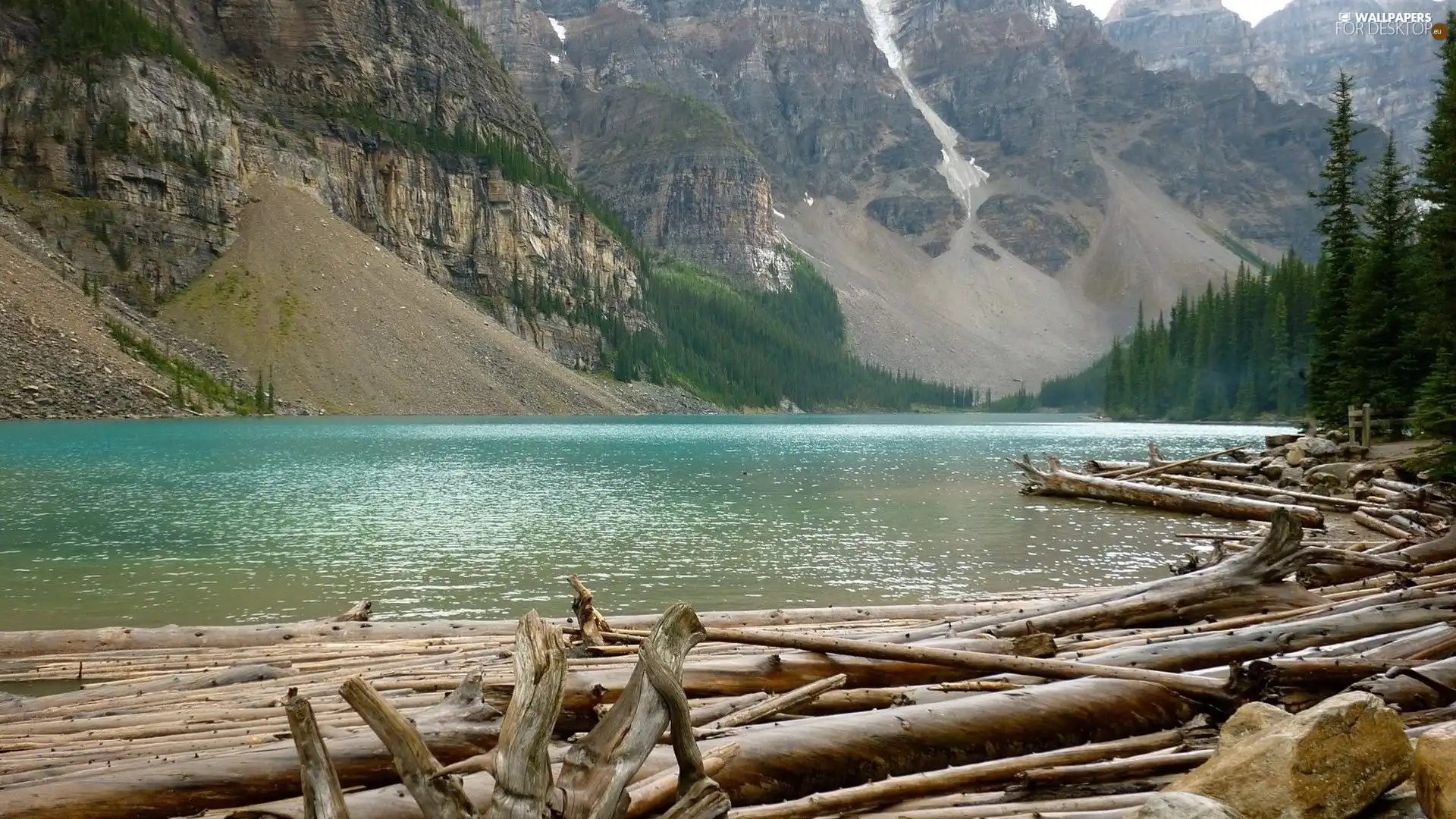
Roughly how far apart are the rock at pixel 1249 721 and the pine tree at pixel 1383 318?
4323 cm

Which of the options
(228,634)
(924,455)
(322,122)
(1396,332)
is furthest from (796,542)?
(322,122)

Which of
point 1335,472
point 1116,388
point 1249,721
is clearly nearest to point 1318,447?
point 1335,472

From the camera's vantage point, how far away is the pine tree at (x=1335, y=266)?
4588 cm

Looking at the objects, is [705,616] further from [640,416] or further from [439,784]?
[640,416]

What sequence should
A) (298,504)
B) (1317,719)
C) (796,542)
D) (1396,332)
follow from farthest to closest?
1. (1396,332)
2. (298,504)
3. (796,542)
4. (1317,719)

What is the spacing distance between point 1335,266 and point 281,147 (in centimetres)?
14744

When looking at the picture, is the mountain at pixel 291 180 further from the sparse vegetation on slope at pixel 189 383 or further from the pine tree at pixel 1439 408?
the pine tree at pixel 1439 408

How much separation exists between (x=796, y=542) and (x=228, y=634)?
16.0 meters

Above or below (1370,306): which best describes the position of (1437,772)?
below

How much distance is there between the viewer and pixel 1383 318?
40500 mm

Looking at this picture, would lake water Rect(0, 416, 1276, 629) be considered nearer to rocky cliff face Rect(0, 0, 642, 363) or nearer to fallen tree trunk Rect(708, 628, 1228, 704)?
fallen tree trunk Rect(708, 628, 1228, 704)

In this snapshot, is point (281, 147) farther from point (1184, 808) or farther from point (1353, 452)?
point (1184, 808)

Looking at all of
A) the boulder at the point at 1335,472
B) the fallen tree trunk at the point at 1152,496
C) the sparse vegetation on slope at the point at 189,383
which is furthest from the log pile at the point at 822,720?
→ the sparse vegetation on slope at the point at 189,383

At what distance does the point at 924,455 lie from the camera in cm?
6400
